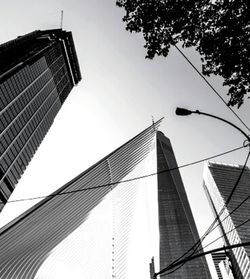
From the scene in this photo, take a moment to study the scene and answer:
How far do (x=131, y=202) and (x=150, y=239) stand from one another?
114974 mm

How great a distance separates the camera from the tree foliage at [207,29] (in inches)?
412

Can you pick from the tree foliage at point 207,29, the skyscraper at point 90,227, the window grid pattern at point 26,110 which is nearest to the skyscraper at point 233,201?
the skyscraper at point 90,227

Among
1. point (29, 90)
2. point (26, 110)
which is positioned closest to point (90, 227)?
point (26, 110)

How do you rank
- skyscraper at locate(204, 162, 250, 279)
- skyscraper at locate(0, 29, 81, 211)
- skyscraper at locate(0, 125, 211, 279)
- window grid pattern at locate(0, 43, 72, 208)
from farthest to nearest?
1. skyscraper at locate(204, 162, 250, 279)
2. skyscraper at locate(0, 29, 81, 211)
3. window grid pattern at locate(0, 43, 72, 208)
4. skyscraper at locate(0, 125, 211, 279)

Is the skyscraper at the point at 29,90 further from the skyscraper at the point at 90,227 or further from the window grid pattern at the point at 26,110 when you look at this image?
the skyscraper at the point at 90,227

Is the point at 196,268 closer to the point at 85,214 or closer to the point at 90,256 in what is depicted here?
the point at 90,256

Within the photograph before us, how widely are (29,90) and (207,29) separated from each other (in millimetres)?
104079

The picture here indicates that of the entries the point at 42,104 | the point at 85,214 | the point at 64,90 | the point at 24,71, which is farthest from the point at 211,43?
the point at 64,90

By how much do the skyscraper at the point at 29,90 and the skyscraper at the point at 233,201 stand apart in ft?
251

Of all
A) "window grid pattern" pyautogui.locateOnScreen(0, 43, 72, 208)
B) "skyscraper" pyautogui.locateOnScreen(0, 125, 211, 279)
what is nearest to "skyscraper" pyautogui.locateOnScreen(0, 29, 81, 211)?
"window grid pattern" pyautogui.locateOnScreen(0, 43, 72, 208)

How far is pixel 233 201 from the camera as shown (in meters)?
154

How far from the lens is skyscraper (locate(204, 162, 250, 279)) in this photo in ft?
439

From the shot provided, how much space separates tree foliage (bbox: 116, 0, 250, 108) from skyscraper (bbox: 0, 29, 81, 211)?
8576 cm

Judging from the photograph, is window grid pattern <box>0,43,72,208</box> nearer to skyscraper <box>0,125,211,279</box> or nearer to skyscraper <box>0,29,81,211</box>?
skyscraper <box>0,29,81,211</box>
